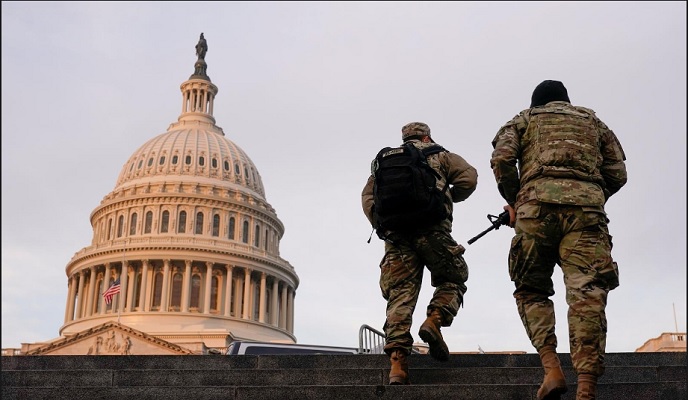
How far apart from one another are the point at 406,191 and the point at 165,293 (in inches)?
2754

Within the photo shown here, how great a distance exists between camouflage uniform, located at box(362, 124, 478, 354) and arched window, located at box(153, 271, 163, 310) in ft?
224

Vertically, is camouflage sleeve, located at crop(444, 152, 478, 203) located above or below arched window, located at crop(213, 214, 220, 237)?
below

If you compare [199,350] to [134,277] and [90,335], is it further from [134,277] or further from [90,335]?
[134,277]

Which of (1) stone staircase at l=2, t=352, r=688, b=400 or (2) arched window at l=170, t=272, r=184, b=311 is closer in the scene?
(1) stone staircase at l=2, t=352, r=688, b=400

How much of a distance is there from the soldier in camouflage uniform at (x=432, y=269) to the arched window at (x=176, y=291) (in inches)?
2687

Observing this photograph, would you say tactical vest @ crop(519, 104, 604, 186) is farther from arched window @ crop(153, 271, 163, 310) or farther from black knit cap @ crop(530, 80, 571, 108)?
arched window @ crop(153, 271, 163, 310)

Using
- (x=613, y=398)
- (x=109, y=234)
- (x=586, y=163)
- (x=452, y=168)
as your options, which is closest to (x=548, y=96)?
(x=586, y=163)

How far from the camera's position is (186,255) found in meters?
75.8

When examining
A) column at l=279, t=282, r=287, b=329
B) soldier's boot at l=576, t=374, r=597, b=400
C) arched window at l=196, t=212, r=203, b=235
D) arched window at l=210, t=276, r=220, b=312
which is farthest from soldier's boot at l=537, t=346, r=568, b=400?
column at l=279, t=282, r=287, b=329

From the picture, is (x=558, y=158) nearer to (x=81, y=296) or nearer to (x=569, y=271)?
(x=569, y=271)

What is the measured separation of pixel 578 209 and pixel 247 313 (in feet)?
232

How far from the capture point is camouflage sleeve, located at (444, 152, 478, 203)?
8508mm

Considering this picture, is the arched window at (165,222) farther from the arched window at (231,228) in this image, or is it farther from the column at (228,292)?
the column at (228,292)

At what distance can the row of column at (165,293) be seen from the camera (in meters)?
74.9
